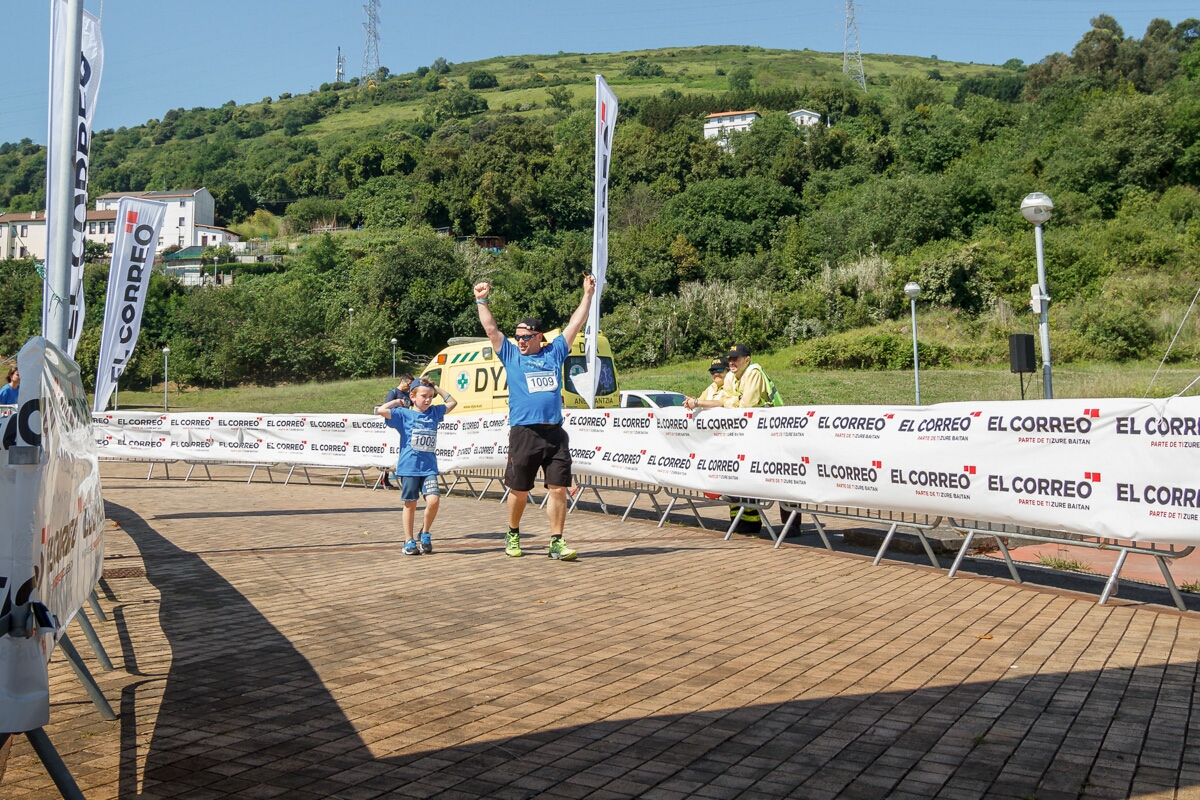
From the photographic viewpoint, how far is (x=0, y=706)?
8.84 feet

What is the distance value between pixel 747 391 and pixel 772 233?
7245 cm

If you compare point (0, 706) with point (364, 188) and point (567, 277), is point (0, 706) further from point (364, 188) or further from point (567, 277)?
point (364, 188)

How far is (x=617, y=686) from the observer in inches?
196

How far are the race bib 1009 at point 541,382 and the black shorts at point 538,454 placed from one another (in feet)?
1.09

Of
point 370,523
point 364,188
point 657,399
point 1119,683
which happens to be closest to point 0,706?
point 1119,683

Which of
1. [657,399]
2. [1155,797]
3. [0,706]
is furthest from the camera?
[657,399]

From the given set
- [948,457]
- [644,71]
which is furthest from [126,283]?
[644,71]

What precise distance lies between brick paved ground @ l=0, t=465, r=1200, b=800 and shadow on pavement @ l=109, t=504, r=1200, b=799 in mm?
14

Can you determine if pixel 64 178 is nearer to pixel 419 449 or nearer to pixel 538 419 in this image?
pixel 419 449

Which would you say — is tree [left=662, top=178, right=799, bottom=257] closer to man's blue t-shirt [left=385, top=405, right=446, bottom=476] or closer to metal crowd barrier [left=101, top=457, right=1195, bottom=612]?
metal crowd barrier [left=101, top=457, right=1195, bottom=612]

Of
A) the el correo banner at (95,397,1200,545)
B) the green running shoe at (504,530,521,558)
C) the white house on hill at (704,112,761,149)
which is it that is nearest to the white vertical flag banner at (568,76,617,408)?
the el correo banner at (95,397,1200,545)

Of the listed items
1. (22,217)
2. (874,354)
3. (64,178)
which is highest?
(22,217)

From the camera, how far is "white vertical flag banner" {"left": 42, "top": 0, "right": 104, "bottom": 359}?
9.07 m

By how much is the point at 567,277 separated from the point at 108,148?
5591 inches
